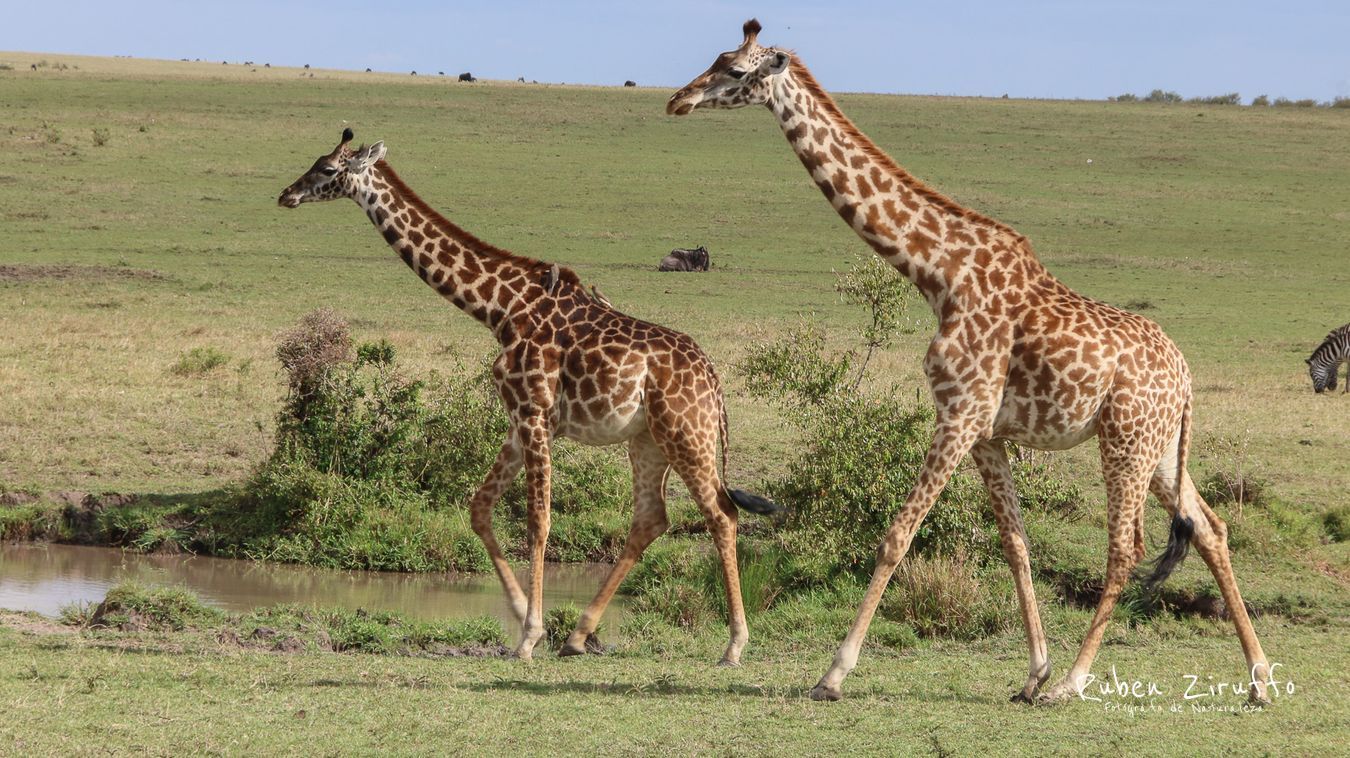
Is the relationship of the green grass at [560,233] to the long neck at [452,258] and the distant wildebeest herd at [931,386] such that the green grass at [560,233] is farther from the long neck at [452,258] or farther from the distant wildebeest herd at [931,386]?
the distant wildebeest herd at [931,386]

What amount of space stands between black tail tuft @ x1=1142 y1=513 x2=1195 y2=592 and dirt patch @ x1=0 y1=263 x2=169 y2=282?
71.7 feet

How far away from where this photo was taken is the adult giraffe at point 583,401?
9.00 meters

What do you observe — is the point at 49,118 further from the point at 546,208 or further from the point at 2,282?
the point at 2,282

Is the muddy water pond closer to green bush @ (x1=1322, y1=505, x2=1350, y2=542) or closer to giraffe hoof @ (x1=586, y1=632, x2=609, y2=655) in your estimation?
giraffe hoof @ (x1=586, y1=632, x2=609, y2=655)

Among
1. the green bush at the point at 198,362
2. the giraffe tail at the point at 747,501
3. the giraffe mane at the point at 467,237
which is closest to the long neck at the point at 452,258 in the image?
the giraffe mane at the point at 467,237

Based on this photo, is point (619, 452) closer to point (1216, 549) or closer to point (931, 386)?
point (931, 386)

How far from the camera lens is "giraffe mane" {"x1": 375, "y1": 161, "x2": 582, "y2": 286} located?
31.2 ft

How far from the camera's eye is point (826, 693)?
766 cm

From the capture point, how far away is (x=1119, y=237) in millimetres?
37531

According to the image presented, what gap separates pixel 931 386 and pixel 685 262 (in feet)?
76.2

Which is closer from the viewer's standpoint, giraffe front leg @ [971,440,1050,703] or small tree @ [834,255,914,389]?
giraffe front leg @ [971,440,1050,703]

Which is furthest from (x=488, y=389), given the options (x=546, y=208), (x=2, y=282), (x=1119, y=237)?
(x=1119, y=237)

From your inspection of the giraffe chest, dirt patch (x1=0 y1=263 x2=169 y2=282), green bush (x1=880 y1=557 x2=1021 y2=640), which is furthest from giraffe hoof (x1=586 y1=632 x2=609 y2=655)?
dirt patch (x1=0 y1=263 x2=169 y2=282)

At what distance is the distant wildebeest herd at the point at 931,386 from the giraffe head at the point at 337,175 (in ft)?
4.22
